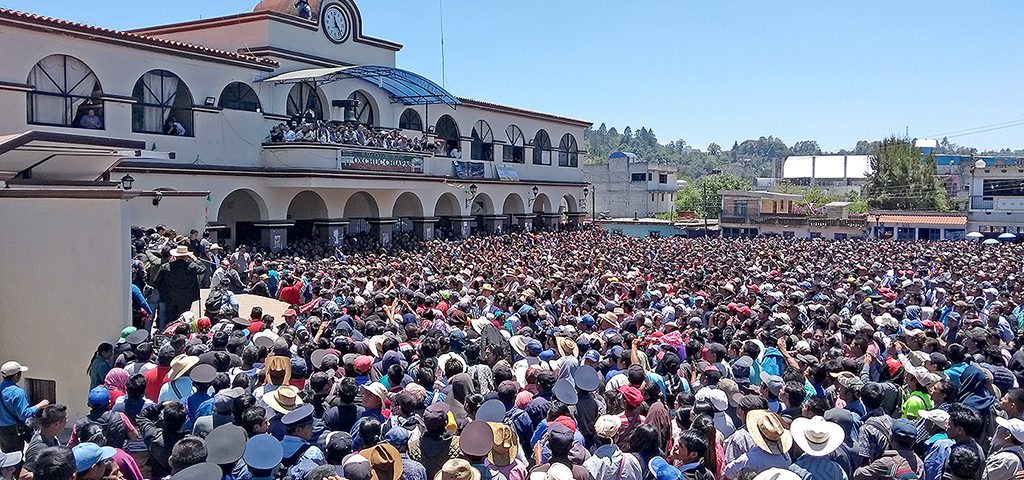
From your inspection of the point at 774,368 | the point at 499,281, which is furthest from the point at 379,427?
the point at 499,281

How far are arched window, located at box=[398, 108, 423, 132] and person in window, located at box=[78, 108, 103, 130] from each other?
39.9 ft

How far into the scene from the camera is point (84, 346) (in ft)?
32.6

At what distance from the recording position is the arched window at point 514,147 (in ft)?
123

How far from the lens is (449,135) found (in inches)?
1332

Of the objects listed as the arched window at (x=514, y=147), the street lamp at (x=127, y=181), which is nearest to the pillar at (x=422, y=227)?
the arched window at (x=514, y=147)

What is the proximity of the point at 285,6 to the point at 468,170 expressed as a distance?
417 inches

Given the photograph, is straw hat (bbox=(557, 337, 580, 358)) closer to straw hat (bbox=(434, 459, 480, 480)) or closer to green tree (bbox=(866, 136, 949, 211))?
straw hat (bbox=(434, 459, 480, 480))

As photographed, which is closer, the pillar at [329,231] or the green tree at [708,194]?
the pillar at [329,231]

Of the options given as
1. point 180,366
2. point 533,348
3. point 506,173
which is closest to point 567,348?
point 533,348

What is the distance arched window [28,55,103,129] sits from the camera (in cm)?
1925

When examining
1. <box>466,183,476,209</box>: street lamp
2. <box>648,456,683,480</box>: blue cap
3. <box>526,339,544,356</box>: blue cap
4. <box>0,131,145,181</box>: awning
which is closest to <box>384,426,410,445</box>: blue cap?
<box>648,456,683,480</box>: blue cap

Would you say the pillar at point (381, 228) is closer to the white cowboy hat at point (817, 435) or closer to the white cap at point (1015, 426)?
the white cowboy hat at point (817, 435)

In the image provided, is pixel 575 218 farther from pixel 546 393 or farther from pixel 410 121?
pixel 546 393

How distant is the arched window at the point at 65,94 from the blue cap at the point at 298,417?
1676 cm
